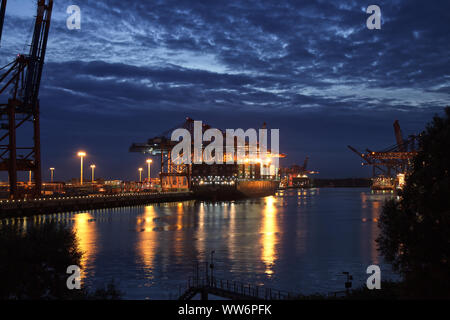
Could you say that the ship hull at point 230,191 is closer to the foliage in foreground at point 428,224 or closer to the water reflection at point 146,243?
the water reflection at point 146,243

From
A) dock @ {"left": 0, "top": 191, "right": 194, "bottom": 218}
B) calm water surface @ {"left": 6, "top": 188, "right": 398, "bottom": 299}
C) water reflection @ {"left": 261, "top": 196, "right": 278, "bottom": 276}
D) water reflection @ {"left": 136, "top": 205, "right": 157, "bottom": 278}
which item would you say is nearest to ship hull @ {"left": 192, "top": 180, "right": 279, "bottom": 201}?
dock @ {"left": 0, "top": 191, "right": 194, "bottom": 218}

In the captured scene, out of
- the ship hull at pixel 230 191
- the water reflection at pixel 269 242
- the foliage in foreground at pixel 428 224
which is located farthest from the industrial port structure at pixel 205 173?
the foliage in foreground at pixel 428 224

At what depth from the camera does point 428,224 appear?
1420 centimetres

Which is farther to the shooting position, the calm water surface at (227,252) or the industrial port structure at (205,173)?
the industrial port structure at (205,173)

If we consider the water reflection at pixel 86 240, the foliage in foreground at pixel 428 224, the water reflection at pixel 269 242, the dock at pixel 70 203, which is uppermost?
the foliage in foreground at pixel 428 224

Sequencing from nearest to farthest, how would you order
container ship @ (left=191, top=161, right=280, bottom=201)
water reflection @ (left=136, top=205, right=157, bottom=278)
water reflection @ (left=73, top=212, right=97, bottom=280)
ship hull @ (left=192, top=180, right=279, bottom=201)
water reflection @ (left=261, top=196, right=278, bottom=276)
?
water reflection @ (left=73, top=212, right=97, bottom=280)
water reflection @ (left=136, top=205, right=157, bottom=278)
water reflection @ (left=261, top=196, right=278, bottom=276)
ship hull @ (left=192, top=180, right=279, bottom=201)
container ship @ (left=191, top=161, right=280, bottom=201)

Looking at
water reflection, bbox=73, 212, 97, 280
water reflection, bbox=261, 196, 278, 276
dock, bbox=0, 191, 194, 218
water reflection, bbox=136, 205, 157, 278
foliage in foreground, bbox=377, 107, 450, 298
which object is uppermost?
foliage in foreground, bbox=377, 107, 450, 298

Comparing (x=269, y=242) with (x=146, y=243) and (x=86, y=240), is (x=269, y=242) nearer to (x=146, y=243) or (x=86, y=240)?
(x=146, y=243)

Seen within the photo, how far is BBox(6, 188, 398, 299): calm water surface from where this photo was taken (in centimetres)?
2650

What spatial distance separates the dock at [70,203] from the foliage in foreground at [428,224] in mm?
33715

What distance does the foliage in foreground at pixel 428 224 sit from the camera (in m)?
13.9

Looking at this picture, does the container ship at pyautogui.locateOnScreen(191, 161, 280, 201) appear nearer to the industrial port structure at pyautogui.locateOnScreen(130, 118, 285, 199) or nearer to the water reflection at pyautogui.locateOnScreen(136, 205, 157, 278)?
the industrial port structure at pyautogui.locateOnScreen(130, 118, 285, 199)

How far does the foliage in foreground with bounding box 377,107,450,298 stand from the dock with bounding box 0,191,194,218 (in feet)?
111
